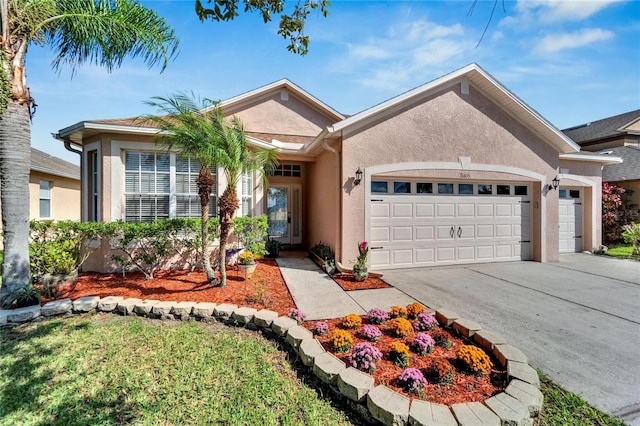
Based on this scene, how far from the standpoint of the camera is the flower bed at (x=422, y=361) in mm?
2953

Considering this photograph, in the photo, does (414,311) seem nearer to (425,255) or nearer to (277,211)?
(425,255)

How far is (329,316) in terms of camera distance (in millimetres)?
4918

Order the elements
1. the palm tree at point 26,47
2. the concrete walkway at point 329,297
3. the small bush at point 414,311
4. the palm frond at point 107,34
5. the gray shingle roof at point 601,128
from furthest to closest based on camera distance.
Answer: the gray shingle roof at point 601,128 < the palm frond at point 107,34 < the concrete walkway at point 329,297 < the palm tree at point 26,47 < the small bush at point 414,311

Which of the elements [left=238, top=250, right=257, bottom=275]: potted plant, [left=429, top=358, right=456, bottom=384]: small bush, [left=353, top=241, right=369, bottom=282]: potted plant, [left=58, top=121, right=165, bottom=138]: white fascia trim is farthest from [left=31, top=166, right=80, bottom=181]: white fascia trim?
[left=429, top=358, right=456, bottom=384]: small bush

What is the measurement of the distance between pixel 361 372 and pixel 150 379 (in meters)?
2.43

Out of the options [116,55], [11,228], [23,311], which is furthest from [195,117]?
[23,311]

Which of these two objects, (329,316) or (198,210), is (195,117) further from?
(329,316)

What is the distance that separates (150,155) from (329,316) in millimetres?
6438

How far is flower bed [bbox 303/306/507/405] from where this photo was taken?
2.95 meters

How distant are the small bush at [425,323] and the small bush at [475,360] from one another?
3.01ft

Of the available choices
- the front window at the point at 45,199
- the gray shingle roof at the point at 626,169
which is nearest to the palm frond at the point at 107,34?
the front window at the point at 45,199

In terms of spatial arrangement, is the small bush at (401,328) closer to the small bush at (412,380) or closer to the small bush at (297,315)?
the small bush at (412,380)

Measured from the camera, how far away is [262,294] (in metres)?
5.57

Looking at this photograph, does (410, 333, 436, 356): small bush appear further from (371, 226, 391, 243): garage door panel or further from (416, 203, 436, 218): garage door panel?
(416, 203, 436, 218): garage door panel
